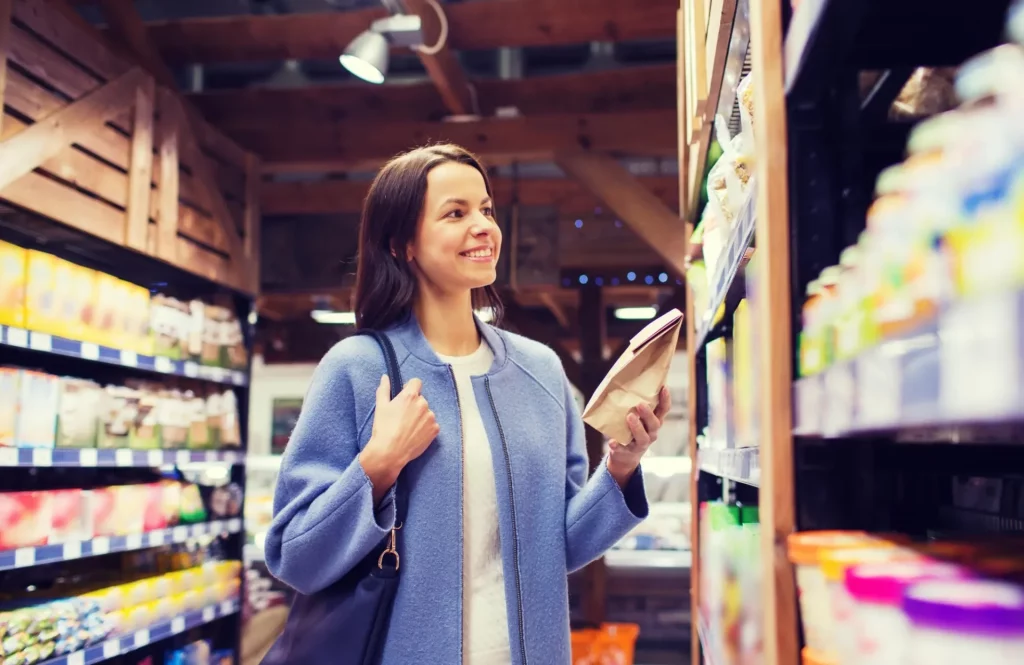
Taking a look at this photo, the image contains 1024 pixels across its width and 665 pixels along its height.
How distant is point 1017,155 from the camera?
0.48 meters

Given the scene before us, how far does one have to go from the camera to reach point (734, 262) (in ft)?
4.34

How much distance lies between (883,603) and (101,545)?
336 cm

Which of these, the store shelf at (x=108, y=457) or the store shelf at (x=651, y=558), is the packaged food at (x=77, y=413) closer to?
the store shelf at (x=108, y=457)

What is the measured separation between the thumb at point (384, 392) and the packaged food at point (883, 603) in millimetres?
1060

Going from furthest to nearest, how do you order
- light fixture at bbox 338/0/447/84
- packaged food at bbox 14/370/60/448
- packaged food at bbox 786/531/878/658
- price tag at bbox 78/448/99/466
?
light fixture at bbox 338/0/447/84, price tag at bbox 78/448/99/466, packaged food at bbox 14/370/60/448, packaged food at bbox 786/531/878/658

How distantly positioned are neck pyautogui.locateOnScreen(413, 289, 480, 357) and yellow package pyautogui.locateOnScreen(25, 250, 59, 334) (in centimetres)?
179

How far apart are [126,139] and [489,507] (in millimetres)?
A: 2793

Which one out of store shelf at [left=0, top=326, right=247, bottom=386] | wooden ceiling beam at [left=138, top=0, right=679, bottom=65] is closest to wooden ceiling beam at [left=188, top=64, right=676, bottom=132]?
wooden ceiling beam at [left=138, top=0, right=679, bottom=65]

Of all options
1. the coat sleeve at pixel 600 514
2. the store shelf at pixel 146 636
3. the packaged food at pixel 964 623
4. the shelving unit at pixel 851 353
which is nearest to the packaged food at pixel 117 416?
the store shelf at pixel 146 636

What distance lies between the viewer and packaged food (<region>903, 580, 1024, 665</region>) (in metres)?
0.52

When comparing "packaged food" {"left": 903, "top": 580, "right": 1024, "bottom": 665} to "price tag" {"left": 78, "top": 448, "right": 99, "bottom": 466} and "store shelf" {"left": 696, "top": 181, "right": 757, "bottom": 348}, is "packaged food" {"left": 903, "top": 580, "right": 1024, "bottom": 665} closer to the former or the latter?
"store shelf" {"left": 696, "top": 181, "right": 757, "bottom": 348}

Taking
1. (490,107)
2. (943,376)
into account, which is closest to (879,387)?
(943,376)

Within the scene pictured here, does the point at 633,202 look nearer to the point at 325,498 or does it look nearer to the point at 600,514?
the point at 600,514

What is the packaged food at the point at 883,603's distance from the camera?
2.01ft
